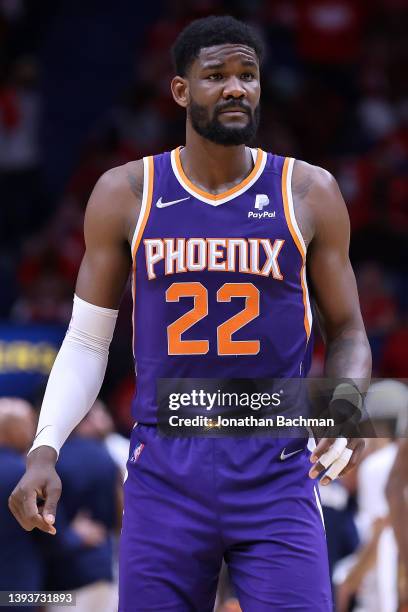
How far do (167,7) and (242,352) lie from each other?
10.5m

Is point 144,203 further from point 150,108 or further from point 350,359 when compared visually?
point 150,108

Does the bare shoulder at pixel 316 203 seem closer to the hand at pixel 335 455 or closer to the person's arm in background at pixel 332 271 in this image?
the person's arm in background at pixel 332 271

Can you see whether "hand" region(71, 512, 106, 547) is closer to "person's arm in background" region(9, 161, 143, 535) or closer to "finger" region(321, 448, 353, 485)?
"person's arm in background" region(9, 161, 143, 535)

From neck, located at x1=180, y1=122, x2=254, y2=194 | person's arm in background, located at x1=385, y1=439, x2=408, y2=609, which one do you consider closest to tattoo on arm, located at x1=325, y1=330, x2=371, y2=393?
neck, located at x1=180, y1=122, x2=254, y2=194

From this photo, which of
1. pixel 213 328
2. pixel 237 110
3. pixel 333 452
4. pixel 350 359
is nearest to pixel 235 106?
pixel 237 110

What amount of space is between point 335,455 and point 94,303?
2.87ft

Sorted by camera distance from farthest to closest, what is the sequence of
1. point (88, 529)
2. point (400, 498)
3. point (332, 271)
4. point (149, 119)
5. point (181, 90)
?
point (149, 119), point (88, 529), point (400, 498), point (181, 90), point (332, 271)

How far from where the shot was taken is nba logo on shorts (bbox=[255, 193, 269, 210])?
11.9 ft

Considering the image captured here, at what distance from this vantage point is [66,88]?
1314cm

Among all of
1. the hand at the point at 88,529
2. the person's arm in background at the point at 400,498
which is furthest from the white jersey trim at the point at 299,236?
the hand at the point at 88,529

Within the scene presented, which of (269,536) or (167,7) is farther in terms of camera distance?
(167,7)

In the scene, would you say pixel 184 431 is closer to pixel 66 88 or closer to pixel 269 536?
pixel 269 536

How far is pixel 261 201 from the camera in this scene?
365cm

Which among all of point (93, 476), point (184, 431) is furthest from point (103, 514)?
point (184, 431)
